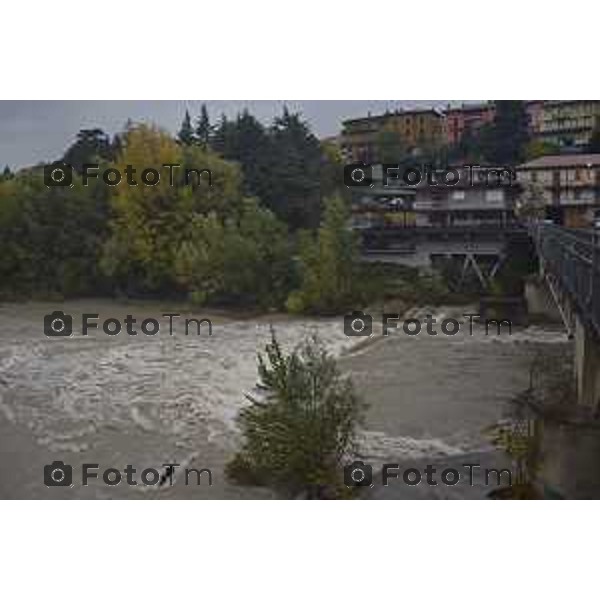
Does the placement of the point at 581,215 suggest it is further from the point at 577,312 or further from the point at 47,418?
the point at 47,418

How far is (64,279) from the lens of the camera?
6473 millimetres

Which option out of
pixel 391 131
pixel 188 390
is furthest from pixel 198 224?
pixel 391 131

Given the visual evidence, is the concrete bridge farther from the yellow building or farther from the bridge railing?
the yellow building

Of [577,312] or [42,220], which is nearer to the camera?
[577,312]

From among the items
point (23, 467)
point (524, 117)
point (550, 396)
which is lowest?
point (23, 467)

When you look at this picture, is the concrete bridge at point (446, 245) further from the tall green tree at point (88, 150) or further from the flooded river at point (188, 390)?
the tall green tree at point (88, 150)

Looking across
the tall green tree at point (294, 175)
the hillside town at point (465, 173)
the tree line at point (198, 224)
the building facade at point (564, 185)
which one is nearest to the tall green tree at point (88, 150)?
the tree line at point (198, 224)

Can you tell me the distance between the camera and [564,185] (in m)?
5.47

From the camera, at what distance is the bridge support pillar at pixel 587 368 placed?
220 inches

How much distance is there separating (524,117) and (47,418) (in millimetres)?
3919

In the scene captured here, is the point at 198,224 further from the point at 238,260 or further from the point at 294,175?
the point at 294,175

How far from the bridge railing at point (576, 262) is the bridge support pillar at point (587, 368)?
33 cm

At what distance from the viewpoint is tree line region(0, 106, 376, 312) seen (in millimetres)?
5406

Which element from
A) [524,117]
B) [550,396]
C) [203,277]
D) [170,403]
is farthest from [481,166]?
[170,403]
